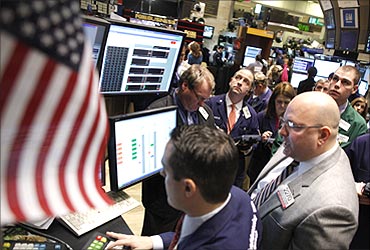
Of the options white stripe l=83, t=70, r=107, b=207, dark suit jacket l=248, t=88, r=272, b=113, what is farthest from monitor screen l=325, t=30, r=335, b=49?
white stripe l=83, t=70, r=107, b=207

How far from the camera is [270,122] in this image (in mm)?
Answer: 3324

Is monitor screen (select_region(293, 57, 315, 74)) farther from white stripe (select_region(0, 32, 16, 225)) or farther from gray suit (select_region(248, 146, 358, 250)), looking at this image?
white stripe (select_region(0, 32, 16, 225))

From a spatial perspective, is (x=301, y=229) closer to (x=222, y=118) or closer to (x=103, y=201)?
(x=103, y=201)

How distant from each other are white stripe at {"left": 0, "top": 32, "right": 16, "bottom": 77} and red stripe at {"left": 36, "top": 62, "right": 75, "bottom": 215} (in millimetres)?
114

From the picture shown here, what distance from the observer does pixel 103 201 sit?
769mm

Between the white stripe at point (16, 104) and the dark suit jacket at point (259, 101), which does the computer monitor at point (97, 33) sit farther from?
the dark suit jacket at point (259, 101)

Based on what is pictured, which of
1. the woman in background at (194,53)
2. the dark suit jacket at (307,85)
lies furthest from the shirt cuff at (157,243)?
the woman in background at (194,53)

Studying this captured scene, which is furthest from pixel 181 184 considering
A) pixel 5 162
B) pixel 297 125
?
pixel 297 125

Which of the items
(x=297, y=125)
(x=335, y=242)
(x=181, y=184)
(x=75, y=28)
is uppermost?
(x=75, y=28)

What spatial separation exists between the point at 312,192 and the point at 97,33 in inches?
53.3

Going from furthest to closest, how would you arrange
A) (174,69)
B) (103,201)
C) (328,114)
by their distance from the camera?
1. (174,69)
2. (328,114)
3. (103,201)

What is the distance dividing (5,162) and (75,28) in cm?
29

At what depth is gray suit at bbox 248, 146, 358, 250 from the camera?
4.41 ft

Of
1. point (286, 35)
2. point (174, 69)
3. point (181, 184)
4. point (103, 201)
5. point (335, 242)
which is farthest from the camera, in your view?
point (286, 35)
